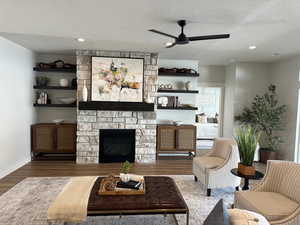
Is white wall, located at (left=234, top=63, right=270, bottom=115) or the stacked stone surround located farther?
white wall, located at (left=234, top=63, right=270, bottom=115)

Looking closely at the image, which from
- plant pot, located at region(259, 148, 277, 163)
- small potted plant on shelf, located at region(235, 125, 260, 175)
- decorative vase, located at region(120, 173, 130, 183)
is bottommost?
plant pot, located at region(259, 148, 277, 163)

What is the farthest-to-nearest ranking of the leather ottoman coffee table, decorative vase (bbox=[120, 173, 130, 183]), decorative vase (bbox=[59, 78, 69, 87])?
decorative vase (bbox=[59, 78, 69, 87])
decorative vase (bbox=[120, 173, 130, 183])
the leather ottoman coffee table

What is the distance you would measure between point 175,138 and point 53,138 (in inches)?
120

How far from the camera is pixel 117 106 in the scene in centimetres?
510

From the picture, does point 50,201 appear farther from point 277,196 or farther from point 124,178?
point 277,196

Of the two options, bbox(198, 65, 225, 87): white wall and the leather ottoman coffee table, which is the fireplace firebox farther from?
bbox(198, 65, 225, 87): white wall

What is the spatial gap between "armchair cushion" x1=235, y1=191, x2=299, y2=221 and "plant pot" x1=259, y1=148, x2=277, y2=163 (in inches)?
131

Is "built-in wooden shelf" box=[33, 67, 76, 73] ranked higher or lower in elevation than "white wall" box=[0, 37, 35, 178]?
higher

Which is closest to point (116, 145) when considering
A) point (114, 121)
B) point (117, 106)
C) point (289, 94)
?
point (114, 121)

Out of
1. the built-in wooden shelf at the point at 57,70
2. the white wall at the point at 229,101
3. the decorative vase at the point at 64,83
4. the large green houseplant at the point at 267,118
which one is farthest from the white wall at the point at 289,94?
the decorative vase at the point at 64,83

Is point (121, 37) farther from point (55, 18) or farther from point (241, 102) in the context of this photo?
point (241, 102)

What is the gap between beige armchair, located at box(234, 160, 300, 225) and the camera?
1979 mm

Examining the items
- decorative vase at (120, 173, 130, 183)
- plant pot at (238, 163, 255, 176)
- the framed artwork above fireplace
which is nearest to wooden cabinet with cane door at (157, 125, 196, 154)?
the framed artwork above fireplace

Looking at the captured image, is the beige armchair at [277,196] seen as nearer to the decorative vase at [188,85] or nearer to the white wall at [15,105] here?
the decorative vase at [188,85]
